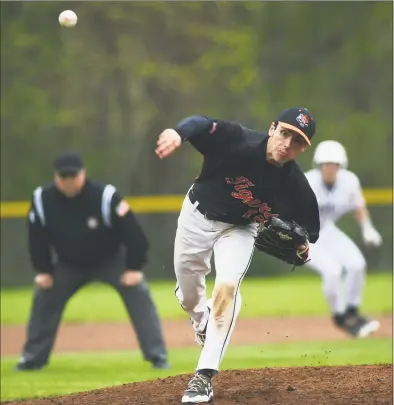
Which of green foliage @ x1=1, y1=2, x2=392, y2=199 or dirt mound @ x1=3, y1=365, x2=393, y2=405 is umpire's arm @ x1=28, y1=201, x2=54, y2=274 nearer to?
dirt mound @ x1=3, y1=365, x2=393, y2=405

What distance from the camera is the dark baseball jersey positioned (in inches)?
211

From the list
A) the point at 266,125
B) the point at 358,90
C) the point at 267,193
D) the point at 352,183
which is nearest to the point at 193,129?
the point at 267,193

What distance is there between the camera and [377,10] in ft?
66.4

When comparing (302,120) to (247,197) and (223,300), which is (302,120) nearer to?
(247,197)

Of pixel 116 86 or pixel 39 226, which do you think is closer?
pixel 39 226

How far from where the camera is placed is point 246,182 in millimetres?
5395

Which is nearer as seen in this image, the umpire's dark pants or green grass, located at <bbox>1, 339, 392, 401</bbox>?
green grass, located at <bbox>1, 339, 392, 401</bbox>

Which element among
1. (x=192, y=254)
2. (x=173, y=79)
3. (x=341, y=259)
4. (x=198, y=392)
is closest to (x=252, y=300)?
(x=341, y=259)

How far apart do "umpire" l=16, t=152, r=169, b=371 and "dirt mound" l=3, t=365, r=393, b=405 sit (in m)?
2.31

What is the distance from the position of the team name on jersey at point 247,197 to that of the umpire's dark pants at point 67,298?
2949 millimetres

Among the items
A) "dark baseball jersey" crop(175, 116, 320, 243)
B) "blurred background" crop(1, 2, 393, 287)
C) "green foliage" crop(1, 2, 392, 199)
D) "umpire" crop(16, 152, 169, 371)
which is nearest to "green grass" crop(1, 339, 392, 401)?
"umpire" crop(16, 152, 169, 371)

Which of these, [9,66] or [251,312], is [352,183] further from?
[9,66]

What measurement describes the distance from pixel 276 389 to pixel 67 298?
131 inches

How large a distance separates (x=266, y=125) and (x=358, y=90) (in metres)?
2.52
